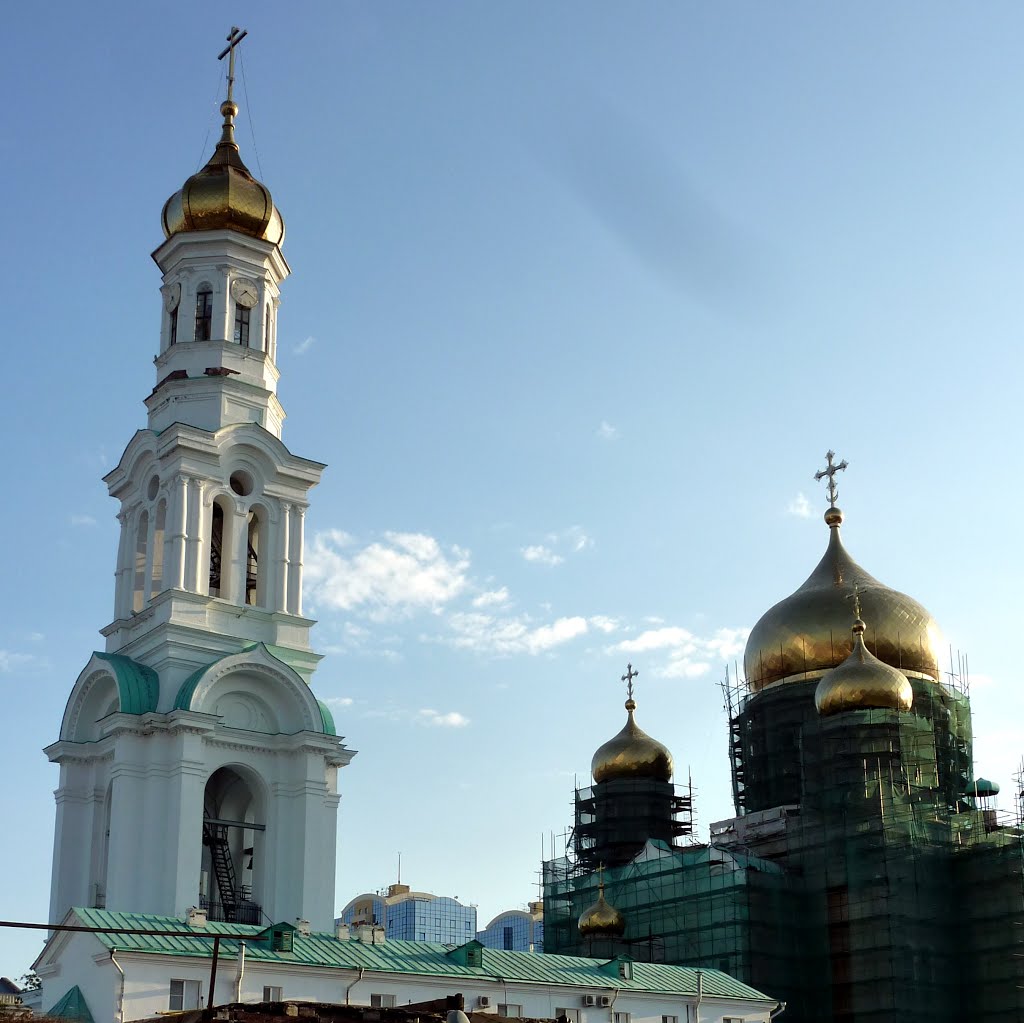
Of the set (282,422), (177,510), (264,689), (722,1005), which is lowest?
(722,1005)

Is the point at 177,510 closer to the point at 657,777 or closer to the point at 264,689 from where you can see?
the point at 264,689

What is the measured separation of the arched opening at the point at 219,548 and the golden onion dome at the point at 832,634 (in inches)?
687

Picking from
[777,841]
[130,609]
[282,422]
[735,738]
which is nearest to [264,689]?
[130,609]

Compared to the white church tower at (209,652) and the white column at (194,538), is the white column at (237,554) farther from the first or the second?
the white column at (194,538)

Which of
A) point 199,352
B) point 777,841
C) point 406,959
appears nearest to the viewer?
point 406,959

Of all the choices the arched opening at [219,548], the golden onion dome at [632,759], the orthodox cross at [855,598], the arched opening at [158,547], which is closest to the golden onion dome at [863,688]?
the orthodox cross at [855,598]

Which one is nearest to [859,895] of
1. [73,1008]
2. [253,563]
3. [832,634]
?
[832,634]

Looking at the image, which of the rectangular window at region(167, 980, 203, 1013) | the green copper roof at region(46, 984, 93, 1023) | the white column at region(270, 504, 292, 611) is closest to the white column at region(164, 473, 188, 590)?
the white column at region(270, 504, 292, 611)

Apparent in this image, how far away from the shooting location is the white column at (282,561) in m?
35.8

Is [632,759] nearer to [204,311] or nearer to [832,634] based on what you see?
[832,634]

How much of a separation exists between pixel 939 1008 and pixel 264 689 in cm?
1683

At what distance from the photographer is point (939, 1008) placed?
38.8 m

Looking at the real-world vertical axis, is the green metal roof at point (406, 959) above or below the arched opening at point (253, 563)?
below

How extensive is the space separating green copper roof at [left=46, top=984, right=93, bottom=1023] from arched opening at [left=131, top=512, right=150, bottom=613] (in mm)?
10910
